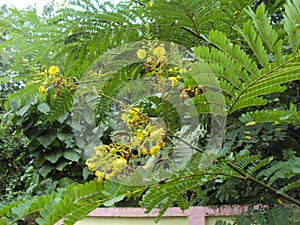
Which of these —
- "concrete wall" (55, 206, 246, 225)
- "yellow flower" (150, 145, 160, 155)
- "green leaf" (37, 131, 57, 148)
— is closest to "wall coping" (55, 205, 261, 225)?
"concrete wall" (55, 206, 246, 225)

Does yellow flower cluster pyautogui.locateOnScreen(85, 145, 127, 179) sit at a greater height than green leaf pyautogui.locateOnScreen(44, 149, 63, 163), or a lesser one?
lesser

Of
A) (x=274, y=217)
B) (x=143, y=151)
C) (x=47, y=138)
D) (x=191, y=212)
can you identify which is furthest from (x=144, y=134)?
(x=47, y=138)

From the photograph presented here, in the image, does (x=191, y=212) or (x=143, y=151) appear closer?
(x=143, y=151)

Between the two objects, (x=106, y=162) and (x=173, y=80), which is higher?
(x=173, y=80)

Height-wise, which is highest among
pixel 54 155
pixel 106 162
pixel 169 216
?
pixel 54 155

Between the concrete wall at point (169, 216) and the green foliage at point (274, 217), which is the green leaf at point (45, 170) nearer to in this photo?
the concrete wall at point (169, 216)

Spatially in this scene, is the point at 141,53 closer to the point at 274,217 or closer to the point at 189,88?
the point at 189,88

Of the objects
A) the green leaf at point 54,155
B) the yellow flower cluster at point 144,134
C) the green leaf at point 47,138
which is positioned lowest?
the yellow flower cluster at point 144,134

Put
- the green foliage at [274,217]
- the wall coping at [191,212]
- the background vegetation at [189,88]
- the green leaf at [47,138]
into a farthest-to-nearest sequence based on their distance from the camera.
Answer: the green leaf at [47,138] < the wall coping at [191,212] < the green foliage at [274,217] < the background vegetation at [189,88]

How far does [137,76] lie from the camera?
37.4 inches

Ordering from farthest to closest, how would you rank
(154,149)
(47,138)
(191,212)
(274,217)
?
(47,138) < (191,212) < (274,217) < (154,149)

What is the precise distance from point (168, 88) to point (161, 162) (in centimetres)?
16

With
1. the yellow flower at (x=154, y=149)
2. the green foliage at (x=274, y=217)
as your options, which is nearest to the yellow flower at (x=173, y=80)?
the yellow flower at (x=154, y=149)

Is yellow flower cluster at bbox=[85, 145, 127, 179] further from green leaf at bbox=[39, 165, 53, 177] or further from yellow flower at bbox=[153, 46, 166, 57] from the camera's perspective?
green leaf at bbox=[39, 165, 53, 177]
